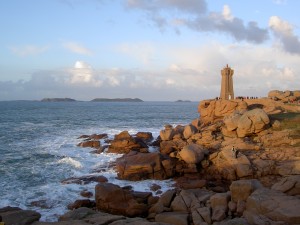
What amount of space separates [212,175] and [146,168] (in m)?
4.81

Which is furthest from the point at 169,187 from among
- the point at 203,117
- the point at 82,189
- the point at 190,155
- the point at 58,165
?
the point at 203,117

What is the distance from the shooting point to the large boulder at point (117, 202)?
59.2ft

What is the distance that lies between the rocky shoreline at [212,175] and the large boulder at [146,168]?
0.07m

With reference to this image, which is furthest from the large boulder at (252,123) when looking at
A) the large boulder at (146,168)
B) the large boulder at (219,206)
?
the large boulder at (219,206)

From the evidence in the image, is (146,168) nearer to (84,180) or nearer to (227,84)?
(84,180)

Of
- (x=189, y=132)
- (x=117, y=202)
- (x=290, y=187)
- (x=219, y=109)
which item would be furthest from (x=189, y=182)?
(x=219, y=109)

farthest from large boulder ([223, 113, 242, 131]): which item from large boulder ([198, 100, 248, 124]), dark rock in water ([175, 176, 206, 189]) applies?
dark rock in water ([175, 176, 206, 189])

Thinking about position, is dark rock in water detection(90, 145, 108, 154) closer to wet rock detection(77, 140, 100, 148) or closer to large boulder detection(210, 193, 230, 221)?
wet rock detection(77, 140, 100, 148)

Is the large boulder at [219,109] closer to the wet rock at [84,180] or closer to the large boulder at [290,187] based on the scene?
the wet rock at [84,180]

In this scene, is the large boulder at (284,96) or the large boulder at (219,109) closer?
the large boulder at (219,109)

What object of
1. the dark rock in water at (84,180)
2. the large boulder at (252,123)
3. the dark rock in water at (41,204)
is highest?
the large boulder at (252,123)

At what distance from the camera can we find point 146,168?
24.5 metres

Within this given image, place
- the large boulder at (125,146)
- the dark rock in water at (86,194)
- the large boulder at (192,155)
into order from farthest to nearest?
the large boulder at (125,146) → the large boulder at (192,155) → the dark rock in water at (86,194)

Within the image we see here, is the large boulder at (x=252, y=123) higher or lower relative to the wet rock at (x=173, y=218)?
higher
